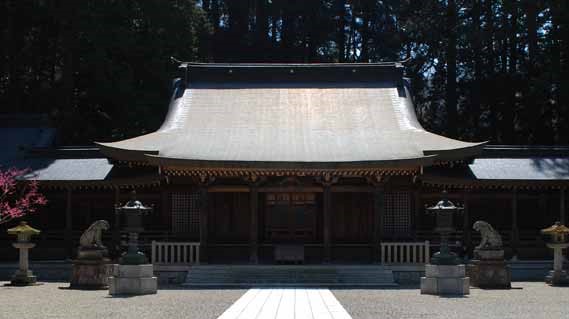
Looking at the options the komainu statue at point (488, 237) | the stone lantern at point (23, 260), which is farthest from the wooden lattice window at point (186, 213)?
the komainu statue at point (488, 237)

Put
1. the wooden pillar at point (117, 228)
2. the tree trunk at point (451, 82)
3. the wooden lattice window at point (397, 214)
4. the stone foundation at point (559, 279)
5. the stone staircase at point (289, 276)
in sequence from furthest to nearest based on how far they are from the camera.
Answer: the tree trunk at point (451, 82), the wooden pillar at point (117, 228), the wooden lattice window at point (397, 214), the stone staircase at point (289, 276), the stone foundation at point (559, 279)

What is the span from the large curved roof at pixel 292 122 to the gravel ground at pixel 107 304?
194 inches

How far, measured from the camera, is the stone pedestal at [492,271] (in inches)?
755

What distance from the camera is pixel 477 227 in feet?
63.8

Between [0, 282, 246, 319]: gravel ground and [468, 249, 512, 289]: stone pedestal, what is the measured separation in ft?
20.4

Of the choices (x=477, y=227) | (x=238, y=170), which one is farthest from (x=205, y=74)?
(x=477, y=227)

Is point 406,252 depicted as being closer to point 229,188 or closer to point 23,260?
point 229,188

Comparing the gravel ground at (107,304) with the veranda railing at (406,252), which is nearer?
the gravel ground at (107,304)

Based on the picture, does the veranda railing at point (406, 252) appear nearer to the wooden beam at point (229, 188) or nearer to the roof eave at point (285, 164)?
the roof eave at point (285, 164)

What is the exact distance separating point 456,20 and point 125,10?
56.6ft

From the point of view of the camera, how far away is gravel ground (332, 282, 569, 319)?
13531 millimetres

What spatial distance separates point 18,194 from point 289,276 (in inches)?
393

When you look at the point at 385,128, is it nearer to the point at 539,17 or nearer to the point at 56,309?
the point at 56,309

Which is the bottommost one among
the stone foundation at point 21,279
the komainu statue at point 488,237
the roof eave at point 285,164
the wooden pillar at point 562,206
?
the stone foundation at point 21,279
